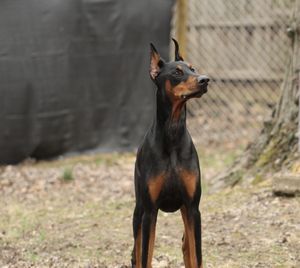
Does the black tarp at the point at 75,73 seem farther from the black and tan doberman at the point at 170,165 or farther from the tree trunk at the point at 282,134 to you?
the black and tan doberman at the point at 170,165

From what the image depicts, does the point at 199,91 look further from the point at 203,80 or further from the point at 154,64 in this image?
the point at 154,64

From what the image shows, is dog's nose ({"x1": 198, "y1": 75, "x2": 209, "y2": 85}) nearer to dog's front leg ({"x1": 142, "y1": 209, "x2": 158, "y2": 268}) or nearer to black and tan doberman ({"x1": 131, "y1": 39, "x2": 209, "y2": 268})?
black and tan doberman ({"x1": 131, "y1": 39, "x2": 209, "y2": 268})

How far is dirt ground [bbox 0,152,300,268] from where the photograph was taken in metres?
5.72

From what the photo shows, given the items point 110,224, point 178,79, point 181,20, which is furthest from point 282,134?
point 181,20

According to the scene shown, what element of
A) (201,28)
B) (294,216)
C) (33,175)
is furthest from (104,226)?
(201,28)

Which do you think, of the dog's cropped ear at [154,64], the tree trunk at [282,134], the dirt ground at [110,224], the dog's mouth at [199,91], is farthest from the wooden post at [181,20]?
the dog's mouth at [199,91]

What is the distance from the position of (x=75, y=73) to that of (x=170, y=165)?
5.69 m

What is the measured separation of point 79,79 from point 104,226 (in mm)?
3506

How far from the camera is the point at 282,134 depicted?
7367 millimetres

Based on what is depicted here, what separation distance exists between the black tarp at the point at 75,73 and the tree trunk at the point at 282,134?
2.83 m

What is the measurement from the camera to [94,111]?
10133 mm

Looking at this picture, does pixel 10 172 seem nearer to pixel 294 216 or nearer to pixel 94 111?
pixel 94 111

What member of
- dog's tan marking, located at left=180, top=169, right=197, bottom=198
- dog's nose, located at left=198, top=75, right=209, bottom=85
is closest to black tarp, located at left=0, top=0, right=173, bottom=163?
dog's tan marking, located at left=180, top=169, right=197, bottom=198

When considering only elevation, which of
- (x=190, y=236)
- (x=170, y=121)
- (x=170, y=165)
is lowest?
(x=190, y=236)
